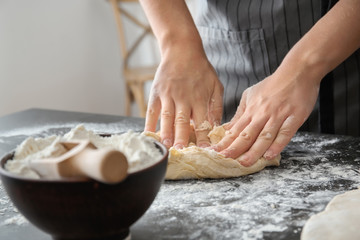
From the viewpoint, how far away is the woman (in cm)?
128

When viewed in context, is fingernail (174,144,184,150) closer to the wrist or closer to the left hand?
the left hand

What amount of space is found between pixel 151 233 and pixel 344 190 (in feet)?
1.43

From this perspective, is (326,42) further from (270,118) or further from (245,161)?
(245,161)

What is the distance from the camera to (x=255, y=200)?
3.22ft

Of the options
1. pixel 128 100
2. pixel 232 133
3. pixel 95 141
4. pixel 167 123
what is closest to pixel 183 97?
pixel 167 123

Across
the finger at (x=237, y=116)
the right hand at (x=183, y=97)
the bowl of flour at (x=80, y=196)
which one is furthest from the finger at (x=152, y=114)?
the bowl of flour at (x=80, y=196)

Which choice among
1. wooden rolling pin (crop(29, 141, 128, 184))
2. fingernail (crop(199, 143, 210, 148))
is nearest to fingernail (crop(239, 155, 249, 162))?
fingernail (crop(199, 143, 210, 148))

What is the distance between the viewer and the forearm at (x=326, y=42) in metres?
1.34

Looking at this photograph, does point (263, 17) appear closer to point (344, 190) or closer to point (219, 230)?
point (344, 190)

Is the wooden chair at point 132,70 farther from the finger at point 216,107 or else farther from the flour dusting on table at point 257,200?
the flour dusting on table at point 257,200

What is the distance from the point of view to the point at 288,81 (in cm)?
132

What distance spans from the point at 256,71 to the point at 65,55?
2565mm

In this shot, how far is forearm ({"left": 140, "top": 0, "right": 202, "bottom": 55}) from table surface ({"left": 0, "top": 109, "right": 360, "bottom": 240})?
0.45 m

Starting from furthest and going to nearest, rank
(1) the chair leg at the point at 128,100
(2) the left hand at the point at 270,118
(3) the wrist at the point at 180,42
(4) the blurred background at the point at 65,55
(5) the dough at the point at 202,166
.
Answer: (1) the chair leg at the point at 128,100, (4) the blurred background at the point at 65,55, (3) the wrist at the point at 180,42, (2) the left hand at the point at 270,118, (5) the dough at the point at 202,166
